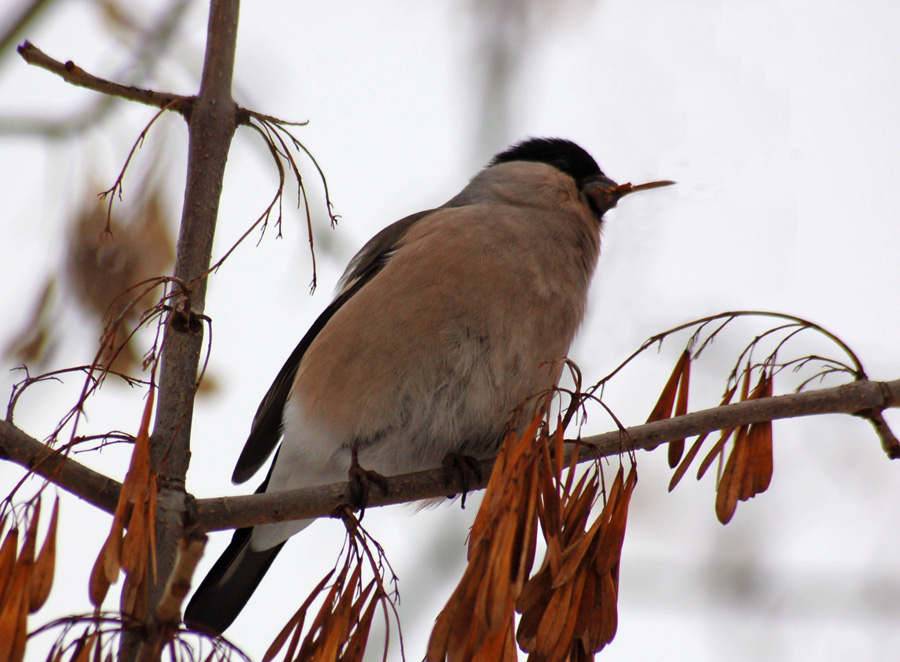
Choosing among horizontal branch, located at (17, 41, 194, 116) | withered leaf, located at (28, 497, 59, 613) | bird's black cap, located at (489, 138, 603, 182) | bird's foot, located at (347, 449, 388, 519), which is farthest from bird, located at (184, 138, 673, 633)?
withered leaf, located at (28, 497, 59, 613)

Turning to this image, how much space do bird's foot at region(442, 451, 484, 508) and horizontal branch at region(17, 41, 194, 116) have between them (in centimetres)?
126

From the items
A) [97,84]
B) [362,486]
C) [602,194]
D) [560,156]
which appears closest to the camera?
[97,84]

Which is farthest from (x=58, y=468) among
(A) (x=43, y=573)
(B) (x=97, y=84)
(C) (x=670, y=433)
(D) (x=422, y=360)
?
(D) (x=422, y=360)

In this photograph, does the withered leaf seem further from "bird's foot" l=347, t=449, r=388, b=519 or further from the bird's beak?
the bird's beak

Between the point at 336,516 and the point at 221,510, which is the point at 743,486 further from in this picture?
the point at 221,510

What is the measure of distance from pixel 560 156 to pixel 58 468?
283 centimetres

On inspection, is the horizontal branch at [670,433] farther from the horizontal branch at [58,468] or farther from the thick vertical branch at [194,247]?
the horizontal branch at [58,468]

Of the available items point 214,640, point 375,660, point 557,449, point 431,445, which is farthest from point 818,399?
point 375,660

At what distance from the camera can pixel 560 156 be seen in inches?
158

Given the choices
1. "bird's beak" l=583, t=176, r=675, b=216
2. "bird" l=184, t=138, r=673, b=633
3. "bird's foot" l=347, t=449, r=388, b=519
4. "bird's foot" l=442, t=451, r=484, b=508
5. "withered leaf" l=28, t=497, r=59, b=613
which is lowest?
"withered leaf" l=28, t=497, r=59, b=613

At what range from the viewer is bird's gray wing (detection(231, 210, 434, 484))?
3316 mm

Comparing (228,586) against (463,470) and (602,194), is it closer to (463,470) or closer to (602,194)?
(463,470)

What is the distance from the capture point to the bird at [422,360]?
285cm

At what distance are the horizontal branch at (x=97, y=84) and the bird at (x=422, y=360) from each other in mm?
990
